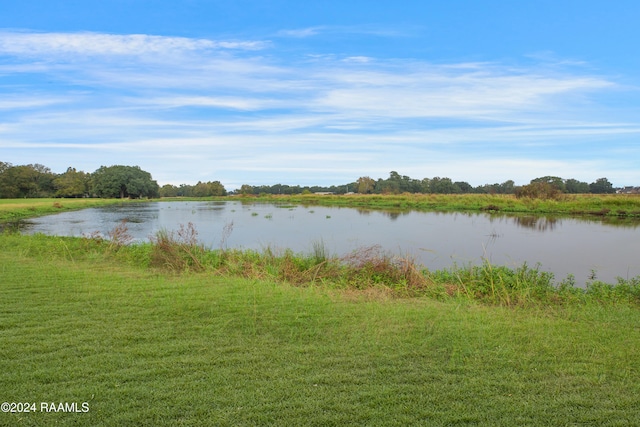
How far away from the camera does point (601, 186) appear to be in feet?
205

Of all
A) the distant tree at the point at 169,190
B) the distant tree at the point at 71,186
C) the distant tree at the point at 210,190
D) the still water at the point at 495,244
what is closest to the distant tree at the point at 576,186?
the still water at the point at 495,244

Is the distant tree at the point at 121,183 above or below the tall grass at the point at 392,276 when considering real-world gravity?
above

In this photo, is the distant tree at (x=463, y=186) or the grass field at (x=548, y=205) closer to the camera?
the grass field at (x=548, y=205)

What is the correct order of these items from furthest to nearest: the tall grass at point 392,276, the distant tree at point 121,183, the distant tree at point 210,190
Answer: the distant tree at point 210,190 → the distant tree at point 121,183 → the tall grass at point 392,276

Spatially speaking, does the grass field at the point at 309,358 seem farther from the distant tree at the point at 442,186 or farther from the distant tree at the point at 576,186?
the distant tree at the point at 442,186

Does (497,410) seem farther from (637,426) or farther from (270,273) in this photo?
(270,273)

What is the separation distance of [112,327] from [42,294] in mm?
2094

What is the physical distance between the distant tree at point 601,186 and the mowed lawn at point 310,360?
69.0m

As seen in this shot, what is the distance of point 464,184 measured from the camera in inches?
3332

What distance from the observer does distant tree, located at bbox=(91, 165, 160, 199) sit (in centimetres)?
6681

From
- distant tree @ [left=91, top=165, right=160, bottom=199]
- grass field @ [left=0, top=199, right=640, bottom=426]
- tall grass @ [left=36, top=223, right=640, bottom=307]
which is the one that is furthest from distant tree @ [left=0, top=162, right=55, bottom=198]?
grass field @ [left=0, top=199, right=640, bottom=426]

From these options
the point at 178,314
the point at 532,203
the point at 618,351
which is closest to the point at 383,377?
the point at 618,351

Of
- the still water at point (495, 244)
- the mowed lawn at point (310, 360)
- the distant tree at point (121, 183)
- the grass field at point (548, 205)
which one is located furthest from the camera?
the distant tree at point (121, 183)

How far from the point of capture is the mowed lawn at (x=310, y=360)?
7.93 feet
